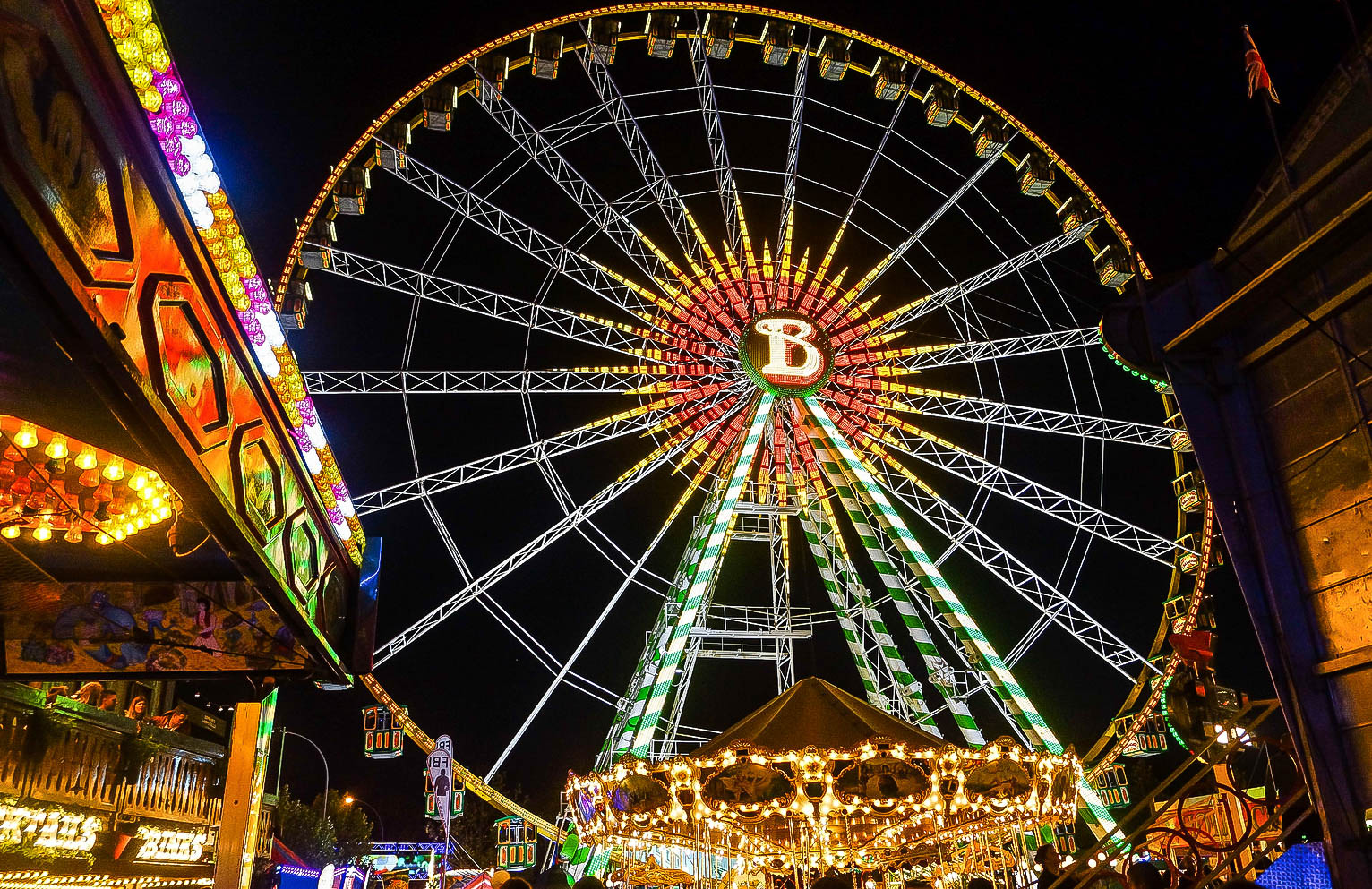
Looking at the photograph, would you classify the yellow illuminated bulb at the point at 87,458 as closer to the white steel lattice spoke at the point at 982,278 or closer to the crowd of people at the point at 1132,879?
the crowd of people at the point at 1132,879

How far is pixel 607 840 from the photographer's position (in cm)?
1028

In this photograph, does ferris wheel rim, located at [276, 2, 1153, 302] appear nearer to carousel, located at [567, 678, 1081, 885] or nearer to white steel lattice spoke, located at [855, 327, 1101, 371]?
white steel lattice spoke, located at [855, 327, 1101, 371]

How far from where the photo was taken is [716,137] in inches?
651

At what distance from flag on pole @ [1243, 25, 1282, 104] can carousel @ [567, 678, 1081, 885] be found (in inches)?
230

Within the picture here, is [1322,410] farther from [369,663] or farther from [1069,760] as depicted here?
[369,663]

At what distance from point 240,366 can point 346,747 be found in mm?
37210

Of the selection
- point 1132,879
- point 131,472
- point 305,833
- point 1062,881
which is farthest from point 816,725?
point 305,833

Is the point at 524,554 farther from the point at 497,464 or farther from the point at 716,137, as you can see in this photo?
the point at 716,137

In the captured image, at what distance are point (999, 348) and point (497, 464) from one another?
865 cm

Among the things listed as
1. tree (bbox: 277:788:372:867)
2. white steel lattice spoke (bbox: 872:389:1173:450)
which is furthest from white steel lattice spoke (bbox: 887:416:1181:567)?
tree (bbox: 277:788:372:867)

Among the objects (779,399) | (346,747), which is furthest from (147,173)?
(346,747)

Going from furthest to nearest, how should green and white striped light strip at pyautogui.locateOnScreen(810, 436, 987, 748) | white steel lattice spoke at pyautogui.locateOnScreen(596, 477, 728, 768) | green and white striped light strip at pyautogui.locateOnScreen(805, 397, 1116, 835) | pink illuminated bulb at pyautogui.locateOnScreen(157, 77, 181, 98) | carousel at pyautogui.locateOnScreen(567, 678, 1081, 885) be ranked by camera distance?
1. green and white striped light strip at pyautogui.locateOnScreen(810, 436, 987, 748)
2. white steel lattice spoke at pyautogui.locateOnScreen(596, 477, 728, 768)
3. green and white striped light strip at pyautogui.locateOnScreen(805, 397, 1116, 835)
4. carousel at pyautogui.locateOnScreen(567, 678, 1081, 885)
5. pink illuminated bulb at pyautogui.locateOnScreen(157, 77, 181, 98)

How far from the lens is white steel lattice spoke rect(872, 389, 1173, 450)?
16.4 meters

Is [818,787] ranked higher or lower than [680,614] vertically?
lower
